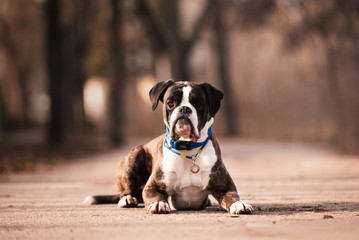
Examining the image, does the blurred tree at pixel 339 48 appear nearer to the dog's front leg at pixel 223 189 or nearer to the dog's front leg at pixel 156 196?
the dog's front leg at pixel 223 189

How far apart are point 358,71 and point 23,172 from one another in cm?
1022

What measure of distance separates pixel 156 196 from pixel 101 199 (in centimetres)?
123

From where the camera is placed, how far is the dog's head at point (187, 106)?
17.2 feet

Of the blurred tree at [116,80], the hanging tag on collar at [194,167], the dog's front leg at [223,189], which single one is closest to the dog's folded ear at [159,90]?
the hanging tag on collar at [194,167]

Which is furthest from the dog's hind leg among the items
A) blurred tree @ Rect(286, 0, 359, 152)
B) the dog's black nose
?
blurred tree @ Rect(286, 0, 359, 152)

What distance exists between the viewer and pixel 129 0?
27.7 metres

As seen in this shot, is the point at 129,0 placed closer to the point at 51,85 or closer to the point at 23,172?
the point at 51,85

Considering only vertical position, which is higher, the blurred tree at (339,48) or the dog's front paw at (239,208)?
the blurred tree at (339,48)

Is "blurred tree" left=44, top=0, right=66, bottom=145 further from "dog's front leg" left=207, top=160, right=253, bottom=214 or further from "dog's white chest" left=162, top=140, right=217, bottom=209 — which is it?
"dog's front leg" left=207, top=160, right=253, bottom=214

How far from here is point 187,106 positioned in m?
5.33

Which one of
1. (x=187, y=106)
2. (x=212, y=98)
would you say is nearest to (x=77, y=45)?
(x=212, y=98)

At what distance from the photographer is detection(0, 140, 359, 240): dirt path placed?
4.37 meters

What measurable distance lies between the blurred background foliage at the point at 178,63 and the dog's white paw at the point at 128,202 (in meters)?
10.2

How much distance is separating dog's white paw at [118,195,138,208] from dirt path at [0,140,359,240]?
0.47 feet
